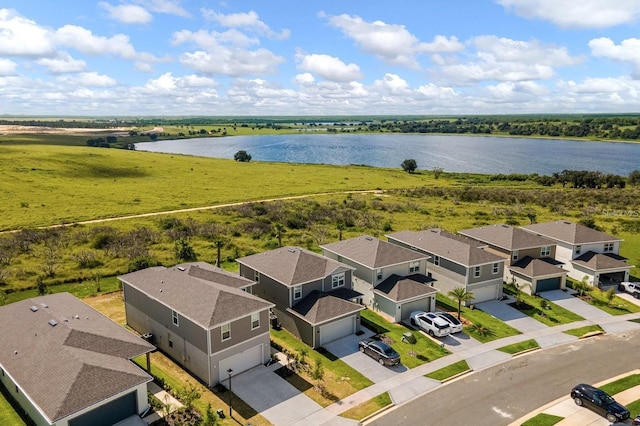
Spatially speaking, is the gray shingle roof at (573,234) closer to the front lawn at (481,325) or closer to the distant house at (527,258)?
the distant house at (527,258)

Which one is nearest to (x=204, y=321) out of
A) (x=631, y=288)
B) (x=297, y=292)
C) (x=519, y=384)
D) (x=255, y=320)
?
(x=255, y=320)

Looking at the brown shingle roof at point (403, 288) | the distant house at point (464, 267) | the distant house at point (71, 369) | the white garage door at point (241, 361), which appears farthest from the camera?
the distant house at point (464, 267)

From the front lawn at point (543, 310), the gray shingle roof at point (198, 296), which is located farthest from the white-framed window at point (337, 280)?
the front lawn at point (543, 310)

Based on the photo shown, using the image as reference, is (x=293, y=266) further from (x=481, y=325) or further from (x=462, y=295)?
(x=481, y=325)

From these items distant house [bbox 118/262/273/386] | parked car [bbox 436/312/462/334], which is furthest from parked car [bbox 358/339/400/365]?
distant house [bbox 118/262/273/386]

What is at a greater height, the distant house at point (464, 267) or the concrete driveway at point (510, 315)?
the distant house at point (464, 267)

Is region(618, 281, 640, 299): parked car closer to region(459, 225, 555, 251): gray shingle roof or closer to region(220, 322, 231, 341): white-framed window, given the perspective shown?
region(459, 225, 555, 251): gray shingle roof
